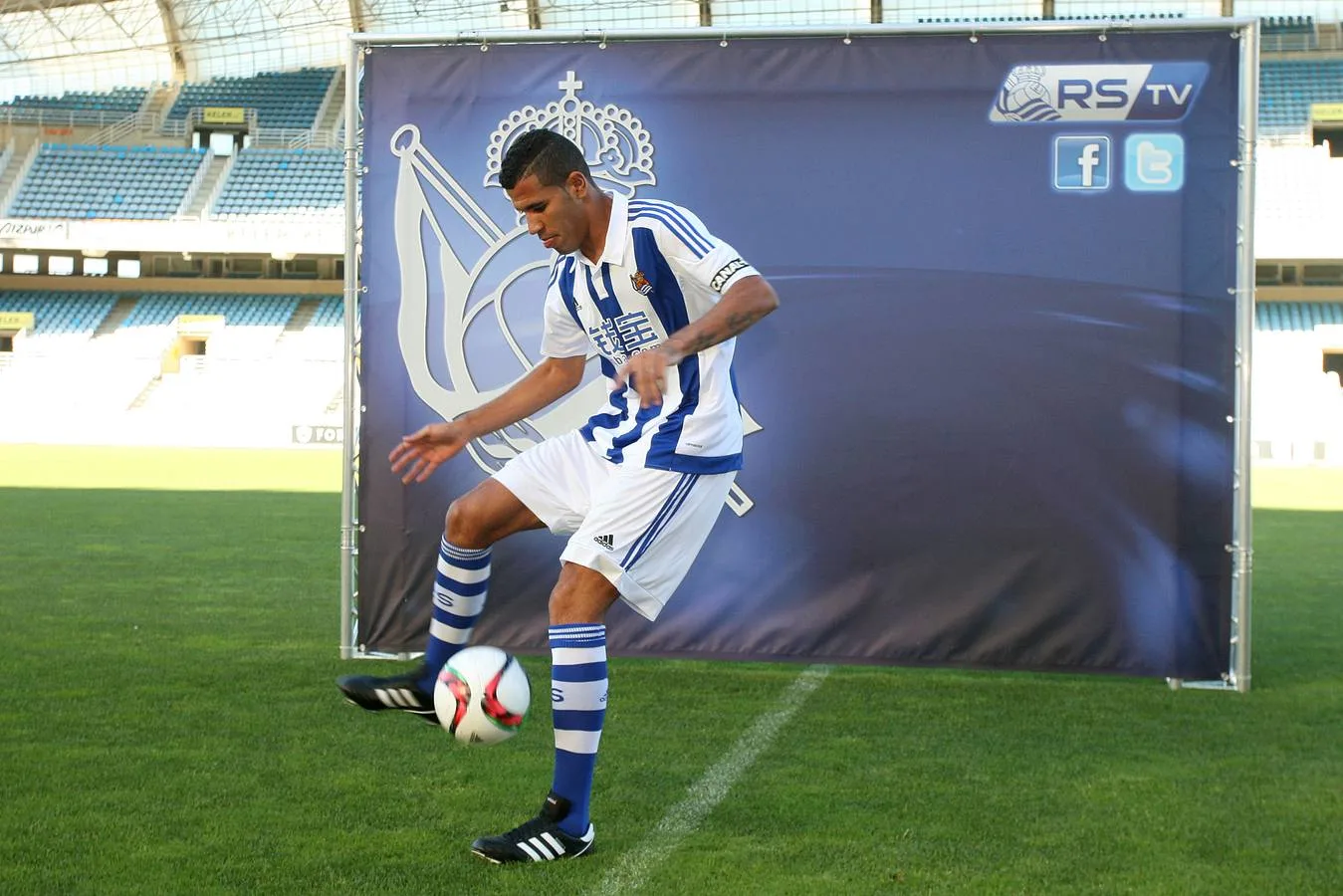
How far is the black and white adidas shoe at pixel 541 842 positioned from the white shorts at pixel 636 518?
1.80 ft

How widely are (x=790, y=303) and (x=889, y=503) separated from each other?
924mm

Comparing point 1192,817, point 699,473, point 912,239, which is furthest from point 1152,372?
point 699,473

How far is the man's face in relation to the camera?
3799mm

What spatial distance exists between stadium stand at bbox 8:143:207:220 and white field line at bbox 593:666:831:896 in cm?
3626

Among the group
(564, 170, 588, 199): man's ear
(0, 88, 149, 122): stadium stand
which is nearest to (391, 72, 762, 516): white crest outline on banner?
(564, 170, 588, 199): man's ear

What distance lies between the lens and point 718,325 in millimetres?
3686

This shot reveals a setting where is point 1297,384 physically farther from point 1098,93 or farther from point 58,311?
point 58,311

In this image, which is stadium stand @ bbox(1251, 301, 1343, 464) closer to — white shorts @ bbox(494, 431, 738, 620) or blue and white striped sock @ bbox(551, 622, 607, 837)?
white shorts @ bbox(494, 431, 738, 620)

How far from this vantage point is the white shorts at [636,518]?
3.85 meters

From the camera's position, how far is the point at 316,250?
37.3 meters

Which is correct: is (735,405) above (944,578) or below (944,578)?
above

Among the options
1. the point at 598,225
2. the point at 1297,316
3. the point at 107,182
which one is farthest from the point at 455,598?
the point at 107,182

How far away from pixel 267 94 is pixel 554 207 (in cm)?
4081

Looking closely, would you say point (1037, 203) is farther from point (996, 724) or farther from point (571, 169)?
point (571, 169)
